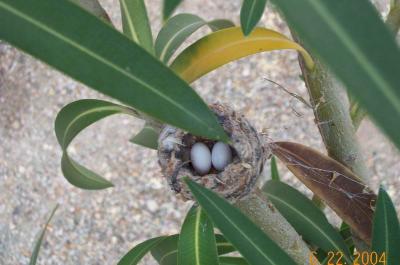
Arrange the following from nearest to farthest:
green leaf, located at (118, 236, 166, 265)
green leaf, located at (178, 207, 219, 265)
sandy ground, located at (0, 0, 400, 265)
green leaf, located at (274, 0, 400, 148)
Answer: green leaf, located at (274, 0, 400, 148)
green leaf, located at (178, 207, 219, 265)
green leaf, located at (118, 236, 166, 265)
sandy ground, located at (0, 0, 400, 265)

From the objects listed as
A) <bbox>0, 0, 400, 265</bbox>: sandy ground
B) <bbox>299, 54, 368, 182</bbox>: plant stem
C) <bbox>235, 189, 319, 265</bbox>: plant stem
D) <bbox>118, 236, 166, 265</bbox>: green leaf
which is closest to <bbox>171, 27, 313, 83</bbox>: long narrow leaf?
<bbox>299, 54, 368, 182</bbox>: plant stem

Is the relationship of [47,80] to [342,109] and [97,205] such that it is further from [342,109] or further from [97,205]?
[342,109]

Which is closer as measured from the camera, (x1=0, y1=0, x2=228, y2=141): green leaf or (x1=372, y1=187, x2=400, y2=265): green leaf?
(x1=0, y1=0, x2=228, y2=141): green leaf

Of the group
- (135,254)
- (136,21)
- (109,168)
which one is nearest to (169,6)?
(136,21)

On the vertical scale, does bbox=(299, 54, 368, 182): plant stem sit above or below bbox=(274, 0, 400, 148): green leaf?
below

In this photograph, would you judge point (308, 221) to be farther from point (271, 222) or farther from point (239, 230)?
point (239, 230)

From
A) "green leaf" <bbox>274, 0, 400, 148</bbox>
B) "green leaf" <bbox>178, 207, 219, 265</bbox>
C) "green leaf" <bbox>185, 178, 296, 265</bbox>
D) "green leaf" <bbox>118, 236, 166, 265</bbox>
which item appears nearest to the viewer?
"green leaf" <bbox>274, 0, 400, 148</bbox>

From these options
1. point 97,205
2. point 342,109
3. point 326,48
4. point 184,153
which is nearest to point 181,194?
point 184,153
